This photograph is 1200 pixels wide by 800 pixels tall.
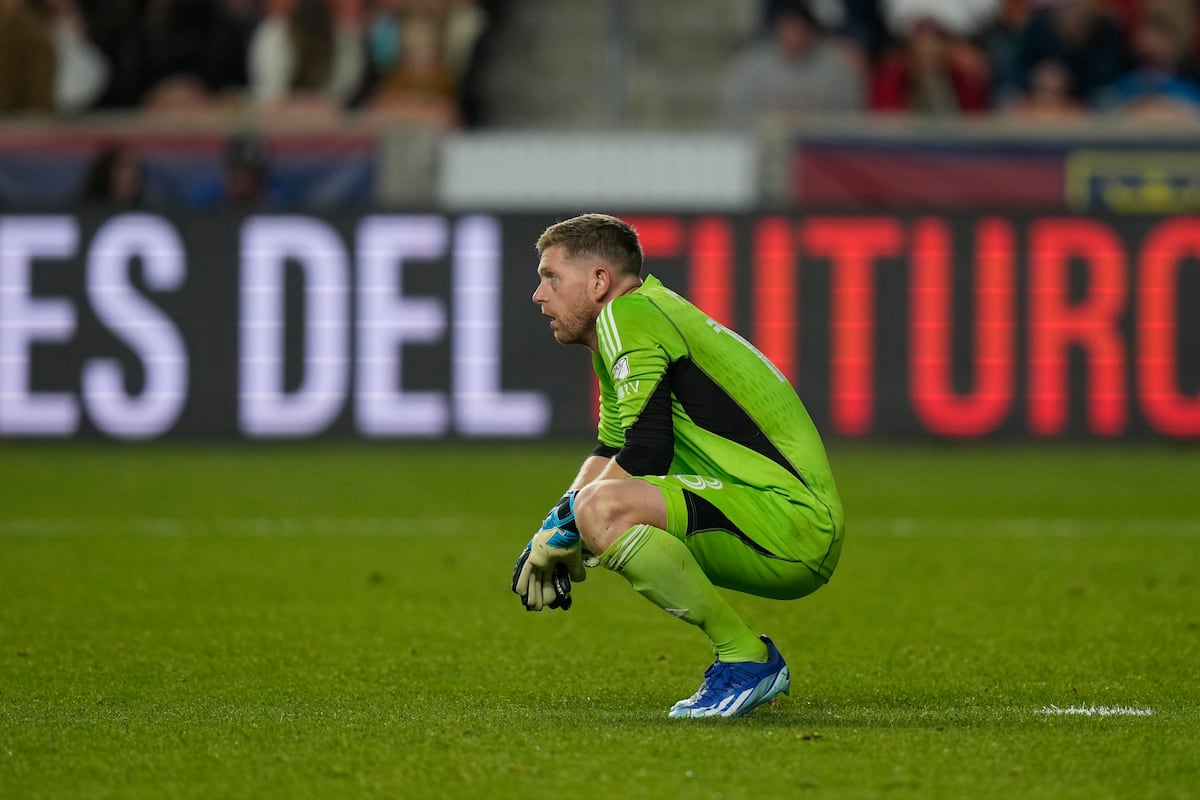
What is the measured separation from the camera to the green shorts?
541 centimetres

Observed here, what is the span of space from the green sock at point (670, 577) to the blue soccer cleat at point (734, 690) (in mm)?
68

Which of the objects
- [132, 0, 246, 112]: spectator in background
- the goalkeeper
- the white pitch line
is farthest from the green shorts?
[132, 0, 246, 112]: spectator in background

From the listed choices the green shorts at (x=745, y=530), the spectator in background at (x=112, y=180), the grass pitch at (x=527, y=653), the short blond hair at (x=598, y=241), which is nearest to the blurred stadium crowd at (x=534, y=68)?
the spectator in background at (x=112, y=180)

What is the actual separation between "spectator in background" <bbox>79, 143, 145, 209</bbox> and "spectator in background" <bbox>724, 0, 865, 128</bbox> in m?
4.93

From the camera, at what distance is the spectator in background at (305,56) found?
54.4ft

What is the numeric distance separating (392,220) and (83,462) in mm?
2797

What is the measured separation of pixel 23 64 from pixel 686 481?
1184 centimetres

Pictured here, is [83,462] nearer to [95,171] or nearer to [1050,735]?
[95,171]

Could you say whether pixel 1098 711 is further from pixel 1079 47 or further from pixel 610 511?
pixel 1079 47

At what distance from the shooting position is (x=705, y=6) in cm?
1822

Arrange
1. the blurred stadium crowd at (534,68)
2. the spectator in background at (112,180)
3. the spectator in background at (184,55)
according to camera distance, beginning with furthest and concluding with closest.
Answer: the spectator in background at (184,55) < the blurred stadium crowd at (534,68) < the spectator in background at (112,180)

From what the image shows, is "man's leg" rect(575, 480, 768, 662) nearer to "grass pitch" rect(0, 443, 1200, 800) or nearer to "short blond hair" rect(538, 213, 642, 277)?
"grass pitch" rect(0, 443, 1200, 800)

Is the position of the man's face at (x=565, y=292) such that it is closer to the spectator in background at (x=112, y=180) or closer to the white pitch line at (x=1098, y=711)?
the white pitch line at (x=1098, y=711)

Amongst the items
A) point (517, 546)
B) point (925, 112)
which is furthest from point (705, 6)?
point (517, 546)
